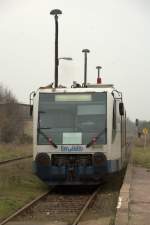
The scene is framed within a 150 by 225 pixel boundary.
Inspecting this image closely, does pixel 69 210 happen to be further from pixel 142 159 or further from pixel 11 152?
pixel 11 152

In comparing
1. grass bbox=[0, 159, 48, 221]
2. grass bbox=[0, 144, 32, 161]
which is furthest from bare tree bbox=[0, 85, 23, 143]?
grass bbox=[0, 159, 48, 221]

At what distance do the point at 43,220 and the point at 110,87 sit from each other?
7.28m

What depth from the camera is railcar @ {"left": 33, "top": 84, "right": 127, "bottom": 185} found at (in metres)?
18.0

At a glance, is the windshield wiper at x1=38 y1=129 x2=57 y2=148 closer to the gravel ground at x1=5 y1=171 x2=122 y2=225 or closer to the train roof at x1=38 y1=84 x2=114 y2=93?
the train roof at x1=38 y1=84 x2=114 y2=93

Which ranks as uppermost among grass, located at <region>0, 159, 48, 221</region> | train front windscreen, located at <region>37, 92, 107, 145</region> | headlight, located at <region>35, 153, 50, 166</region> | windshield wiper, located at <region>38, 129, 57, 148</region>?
train front windscreen, located at <region>37, 92, 107, 145</region>

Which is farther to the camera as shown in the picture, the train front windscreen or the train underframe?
the train front windscreen

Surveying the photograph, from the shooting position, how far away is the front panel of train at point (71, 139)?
59.1 ft

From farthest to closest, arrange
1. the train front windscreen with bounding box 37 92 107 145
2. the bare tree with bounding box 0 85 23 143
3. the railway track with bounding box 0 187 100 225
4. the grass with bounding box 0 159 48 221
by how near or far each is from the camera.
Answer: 1. the bare tree with bounding box 0 85 23 143
2. the train front windscreen with bounding box 37 92 107 145
3. the grass with bounding box 0 159 48 221
4. the railway track with bounding box 0 187 100 225

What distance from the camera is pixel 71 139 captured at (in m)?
18.2

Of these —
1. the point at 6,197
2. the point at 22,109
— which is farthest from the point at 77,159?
the point at 22,109

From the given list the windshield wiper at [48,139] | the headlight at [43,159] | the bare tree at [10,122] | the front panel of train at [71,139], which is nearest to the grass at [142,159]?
the front panel of train at [71,139]

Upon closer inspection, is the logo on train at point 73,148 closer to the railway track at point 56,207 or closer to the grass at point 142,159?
the railway track at point 56,207

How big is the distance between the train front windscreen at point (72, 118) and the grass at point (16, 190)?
173 cm

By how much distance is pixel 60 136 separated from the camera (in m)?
18.3
